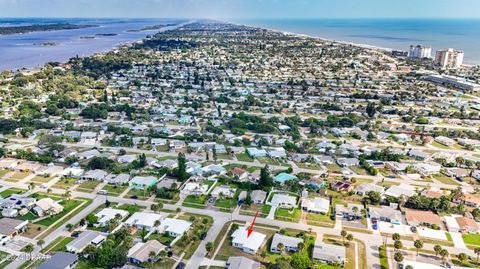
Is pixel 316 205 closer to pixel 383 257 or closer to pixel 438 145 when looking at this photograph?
pixel 383 257

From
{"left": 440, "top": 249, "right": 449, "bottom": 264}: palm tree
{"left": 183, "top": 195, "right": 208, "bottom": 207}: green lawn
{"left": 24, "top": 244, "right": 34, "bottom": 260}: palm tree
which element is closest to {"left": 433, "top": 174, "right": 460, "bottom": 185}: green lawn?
{"left": 440, "top": 249, "right": 449, "bottom": 264}: palm tree

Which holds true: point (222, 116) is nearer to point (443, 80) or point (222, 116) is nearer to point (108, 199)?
point (108, 199)

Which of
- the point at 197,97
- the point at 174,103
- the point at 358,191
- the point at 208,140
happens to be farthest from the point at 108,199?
the point at 197,97

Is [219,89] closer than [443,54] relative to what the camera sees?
Yes

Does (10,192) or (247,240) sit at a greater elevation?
(247,240)

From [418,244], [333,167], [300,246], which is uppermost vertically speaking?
[418,244]

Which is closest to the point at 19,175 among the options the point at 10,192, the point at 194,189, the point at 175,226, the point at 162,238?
the point at 10,192
